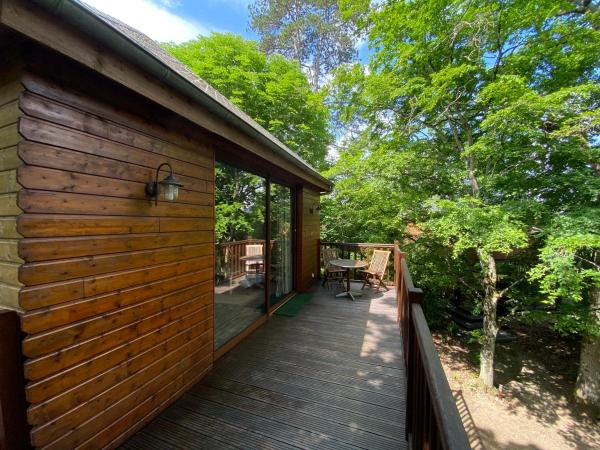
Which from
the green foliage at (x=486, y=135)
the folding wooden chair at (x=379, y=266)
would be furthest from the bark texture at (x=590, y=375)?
the folding wooden chair at (x=379, y=266)

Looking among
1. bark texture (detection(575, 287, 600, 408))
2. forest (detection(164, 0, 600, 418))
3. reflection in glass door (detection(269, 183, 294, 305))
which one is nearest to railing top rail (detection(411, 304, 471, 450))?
forest (detection(164, 0, 600, 418))

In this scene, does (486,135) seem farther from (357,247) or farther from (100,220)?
(100,220)

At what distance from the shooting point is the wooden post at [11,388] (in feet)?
4.15

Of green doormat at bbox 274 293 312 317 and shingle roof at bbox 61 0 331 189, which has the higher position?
shingle roof at bbox 61 0 331 189

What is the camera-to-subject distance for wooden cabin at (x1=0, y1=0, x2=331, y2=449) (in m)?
1.31

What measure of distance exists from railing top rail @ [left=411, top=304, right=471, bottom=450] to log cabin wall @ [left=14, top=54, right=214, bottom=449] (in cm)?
187

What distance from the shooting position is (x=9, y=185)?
4.34 ft

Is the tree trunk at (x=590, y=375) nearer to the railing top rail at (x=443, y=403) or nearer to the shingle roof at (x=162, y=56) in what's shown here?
the railing top rail at (x=443, y=403)

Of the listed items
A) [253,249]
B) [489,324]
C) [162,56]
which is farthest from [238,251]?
[489,324]

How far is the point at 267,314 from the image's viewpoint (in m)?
4.11

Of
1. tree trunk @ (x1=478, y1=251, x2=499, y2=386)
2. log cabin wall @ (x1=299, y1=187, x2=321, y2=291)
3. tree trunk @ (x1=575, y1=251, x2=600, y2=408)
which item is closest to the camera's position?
log cabin wall @ (x1=299, y1=187, x2=321, y2=291)

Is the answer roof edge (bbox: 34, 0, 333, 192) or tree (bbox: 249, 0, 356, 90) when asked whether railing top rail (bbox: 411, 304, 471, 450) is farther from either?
tree (bbox: 249, 0, 356, 90)

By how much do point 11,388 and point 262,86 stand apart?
35.5 feet

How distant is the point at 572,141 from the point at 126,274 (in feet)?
22.9
